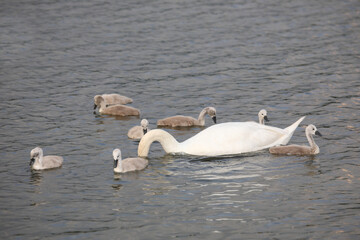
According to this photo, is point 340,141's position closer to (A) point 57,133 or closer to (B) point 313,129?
(B) point 313,129

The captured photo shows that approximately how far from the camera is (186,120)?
749 inches

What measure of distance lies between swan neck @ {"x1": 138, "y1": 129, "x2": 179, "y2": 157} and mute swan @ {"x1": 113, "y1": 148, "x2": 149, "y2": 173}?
746 millimetres

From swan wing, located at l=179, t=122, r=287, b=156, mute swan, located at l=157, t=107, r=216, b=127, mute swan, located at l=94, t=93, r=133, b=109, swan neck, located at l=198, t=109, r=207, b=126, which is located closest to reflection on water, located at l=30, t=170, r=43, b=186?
swan wing, located at l=179, t=122, r=287, b=156

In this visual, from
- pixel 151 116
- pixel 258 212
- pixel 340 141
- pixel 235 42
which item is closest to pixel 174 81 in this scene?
pixel 151 116

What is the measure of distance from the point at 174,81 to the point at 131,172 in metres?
7.73

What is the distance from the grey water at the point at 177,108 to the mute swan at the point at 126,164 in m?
0.24

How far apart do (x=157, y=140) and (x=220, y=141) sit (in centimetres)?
137

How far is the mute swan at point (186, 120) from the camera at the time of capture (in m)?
18.9

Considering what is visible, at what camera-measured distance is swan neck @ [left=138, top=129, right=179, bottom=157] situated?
1675 cm

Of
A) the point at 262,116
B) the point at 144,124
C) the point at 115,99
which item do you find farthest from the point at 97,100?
the point at 262,116

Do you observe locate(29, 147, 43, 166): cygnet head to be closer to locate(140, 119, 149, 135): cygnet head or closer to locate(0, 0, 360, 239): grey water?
locate(0, 0, 360, 239): grey water

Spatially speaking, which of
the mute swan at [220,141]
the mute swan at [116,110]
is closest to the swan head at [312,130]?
the mute swan at [220,141]

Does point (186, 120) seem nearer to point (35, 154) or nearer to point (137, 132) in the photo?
point (137, 132)

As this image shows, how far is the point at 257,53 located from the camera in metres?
26.2
